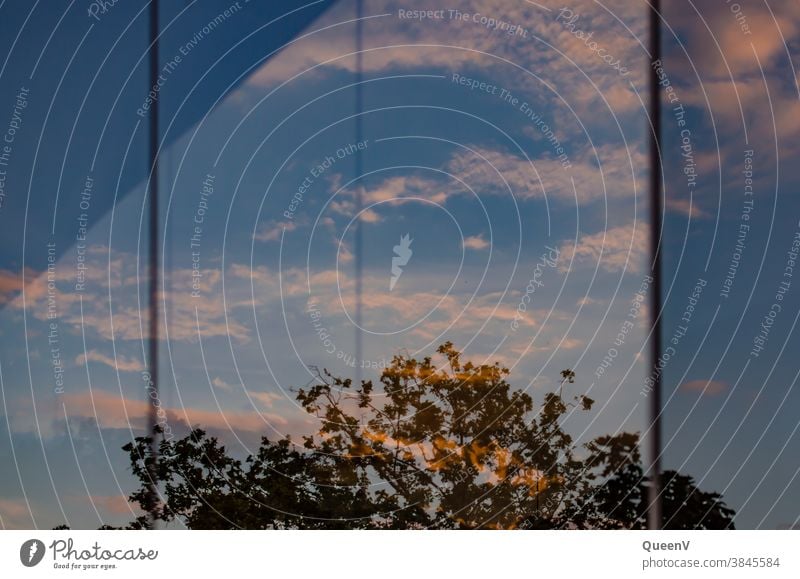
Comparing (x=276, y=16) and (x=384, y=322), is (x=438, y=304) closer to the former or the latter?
(x=384, y=322)

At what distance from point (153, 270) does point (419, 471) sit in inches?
68.5

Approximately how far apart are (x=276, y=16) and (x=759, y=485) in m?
3.54

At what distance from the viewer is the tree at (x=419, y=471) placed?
494 cm

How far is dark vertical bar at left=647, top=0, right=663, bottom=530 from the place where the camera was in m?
4.94

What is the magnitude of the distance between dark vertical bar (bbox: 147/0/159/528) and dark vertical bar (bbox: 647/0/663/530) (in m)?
2.57

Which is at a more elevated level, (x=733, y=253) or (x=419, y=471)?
(x=733, y=253)

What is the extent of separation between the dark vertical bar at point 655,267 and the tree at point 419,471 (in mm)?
56

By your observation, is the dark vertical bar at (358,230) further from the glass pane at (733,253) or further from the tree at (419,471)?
the glass pane at (733,253)

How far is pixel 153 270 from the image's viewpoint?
4953mm
